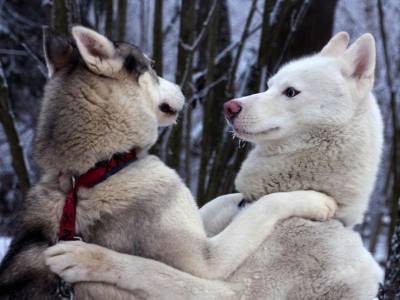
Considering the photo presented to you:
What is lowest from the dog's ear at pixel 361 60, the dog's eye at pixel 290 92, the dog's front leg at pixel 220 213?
the dog's front leg at pixel 220 213

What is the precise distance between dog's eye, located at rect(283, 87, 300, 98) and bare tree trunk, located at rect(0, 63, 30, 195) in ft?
11.6

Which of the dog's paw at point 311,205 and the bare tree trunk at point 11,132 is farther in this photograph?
the bare tree trunk at point 11,132

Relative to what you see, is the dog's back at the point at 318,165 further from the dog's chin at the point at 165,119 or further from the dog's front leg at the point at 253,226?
the dog's chin at the point at 165,119

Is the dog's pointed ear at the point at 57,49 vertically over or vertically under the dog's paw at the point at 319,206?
over

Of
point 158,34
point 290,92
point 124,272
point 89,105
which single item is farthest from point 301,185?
point 158,34

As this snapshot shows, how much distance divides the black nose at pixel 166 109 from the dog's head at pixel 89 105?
0.37 ft

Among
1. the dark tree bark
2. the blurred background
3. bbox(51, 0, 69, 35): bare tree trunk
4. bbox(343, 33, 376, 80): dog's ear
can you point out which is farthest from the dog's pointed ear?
the dark tree bark

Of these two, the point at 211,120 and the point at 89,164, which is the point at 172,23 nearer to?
the point at 211,120

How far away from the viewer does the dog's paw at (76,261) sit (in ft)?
7.68

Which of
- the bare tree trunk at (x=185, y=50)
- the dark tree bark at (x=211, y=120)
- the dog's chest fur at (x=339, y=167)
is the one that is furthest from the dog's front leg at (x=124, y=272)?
the dark tree bark at (x=211, y=120)

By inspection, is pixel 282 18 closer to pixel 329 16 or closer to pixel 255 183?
pixel 329 16

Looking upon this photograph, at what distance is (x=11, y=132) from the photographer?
19.4 ft

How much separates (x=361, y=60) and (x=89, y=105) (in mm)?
1427

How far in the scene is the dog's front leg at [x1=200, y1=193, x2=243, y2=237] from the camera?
10.0 feet
